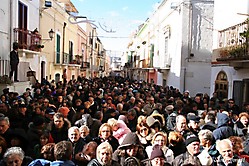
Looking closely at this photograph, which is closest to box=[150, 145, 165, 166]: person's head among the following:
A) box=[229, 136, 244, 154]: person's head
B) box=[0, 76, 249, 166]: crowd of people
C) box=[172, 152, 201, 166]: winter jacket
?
box=[0, 76, 249, 166]: crowd of people

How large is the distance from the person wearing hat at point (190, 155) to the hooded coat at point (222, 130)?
102 centimetres

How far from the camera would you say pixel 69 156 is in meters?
4.30

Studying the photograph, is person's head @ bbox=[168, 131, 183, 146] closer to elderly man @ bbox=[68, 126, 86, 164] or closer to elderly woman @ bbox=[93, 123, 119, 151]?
elderly woman @ bbox=[93, 123, 119, 151]

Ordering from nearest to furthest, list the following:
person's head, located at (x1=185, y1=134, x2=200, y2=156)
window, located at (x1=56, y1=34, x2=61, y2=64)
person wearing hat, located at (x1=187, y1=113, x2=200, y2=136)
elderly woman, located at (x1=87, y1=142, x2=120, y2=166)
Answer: elderly woman, located at (x1=87, y1=142, x2=120, y2=166), person's head, located at (x1=185, y1=134, x2=200, y2=156), person wearing hat, located at (x1=187, y1=113, x2=200, y2=136), window, located at (x1=56, y1=34, x2=61, y2=64)

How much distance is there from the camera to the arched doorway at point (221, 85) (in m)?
14.4

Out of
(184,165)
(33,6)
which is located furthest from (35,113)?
(33,6)

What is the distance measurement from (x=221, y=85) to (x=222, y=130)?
9068mm

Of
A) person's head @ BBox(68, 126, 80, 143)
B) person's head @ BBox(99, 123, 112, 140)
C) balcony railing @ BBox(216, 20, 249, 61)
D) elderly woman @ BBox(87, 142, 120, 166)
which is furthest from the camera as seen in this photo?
balcony railing @ BBox(216, 20, 249, 61)

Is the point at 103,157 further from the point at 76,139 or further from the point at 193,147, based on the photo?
the point at 193,147

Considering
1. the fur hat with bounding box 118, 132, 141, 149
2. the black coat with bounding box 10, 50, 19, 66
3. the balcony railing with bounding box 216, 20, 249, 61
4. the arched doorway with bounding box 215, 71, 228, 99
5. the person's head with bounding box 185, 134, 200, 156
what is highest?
the balcony railing with bounding box 216, 20, 249, 61

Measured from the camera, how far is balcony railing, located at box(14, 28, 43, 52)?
49.1 ft

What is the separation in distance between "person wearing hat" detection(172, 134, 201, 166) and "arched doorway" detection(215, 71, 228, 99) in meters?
9.78

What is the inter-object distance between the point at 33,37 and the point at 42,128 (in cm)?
1135

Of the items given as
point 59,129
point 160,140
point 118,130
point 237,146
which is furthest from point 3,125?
point 237,146
